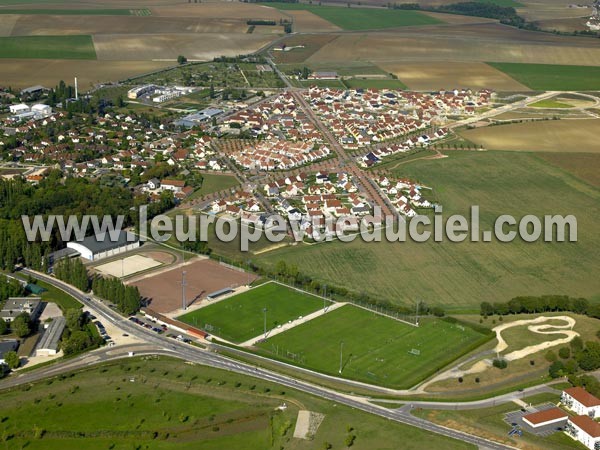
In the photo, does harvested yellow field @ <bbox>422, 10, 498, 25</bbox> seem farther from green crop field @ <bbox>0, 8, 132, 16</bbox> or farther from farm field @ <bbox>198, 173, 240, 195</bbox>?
farm field @ <bbox>198, 173, 240, 195</bbox>

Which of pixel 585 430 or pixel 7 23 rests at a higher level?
pixel 7 23

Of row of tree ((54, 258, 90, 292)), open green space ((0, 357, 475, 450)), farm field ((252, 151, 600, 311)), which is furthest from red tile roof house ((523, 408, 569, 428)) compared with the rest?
row of tree ((54, 258, 90, 292))

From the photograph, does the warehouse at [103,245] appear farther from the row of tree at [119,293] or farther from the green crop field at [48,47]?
the green crop field at [48,47]

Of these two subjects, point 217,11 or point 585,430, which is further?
point 217,11

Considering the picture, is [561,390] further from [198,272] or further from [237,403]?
[198,272]

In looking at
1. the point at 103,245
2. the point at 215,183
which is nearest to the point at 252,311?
the point at 103,245

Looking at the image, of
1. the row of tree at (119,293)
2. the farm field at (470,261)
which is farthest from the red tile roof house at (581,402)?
the row of tree at (119,293)

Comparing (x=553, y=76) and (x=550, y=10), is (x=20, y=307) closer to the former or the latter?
(x=553, y=76)
